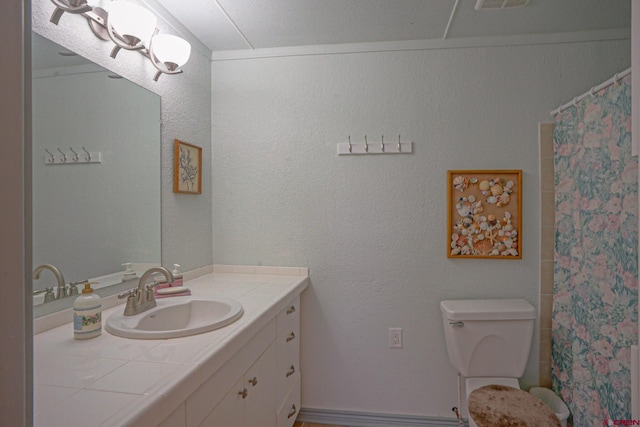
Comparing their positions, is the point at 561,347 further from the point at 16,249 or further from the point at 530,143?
the point at 16,249

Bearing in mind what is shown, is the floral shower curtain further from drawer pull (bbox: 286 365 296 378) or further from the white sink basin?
the white sink basin

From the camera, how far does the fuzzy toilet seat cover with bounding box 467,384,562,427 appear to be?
4.71 feet

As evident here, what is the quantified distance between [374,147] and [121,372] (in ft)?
5.47

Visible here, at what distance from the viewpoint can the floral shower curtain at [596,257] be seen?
4.53ft

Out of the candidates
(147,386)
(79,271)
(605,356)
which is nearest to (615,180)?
(605,356)

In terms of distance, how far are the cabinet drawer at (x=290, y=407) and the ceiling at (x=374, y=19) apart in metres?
1.99

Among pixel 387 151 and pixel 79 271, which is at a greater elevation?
pixel 387 151

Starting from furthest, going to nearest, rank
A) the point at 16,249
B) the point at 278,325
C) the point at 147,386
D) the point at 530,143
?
1. the point at 530,143
2. the point at 278,325
3. the point at 147,386
4. the point at 16,249

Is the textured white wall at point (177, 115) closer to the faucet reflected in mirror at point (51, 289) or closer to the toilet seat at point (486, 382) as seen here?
the faucet reflected in mirror at point (51, 289)

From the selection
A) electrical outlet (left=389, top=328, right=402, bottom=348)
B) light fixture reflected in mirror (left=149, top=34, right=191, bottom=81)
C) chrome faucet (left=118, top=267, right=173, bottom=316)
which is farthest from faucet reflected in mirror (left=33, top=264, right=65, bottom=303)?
electrical outlet (left=389, top=328, right=402, bottom=348)

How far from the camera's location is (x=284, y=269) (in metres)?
2.17

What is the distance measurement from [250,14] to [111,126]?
917 mm

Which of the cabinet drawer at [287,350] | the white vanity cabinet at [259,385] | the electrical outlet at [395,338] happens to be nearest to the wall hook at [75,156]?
the white vanity cabinet at [259,385]

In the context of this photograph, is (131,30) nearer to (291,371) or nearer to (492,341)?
(291,371)
